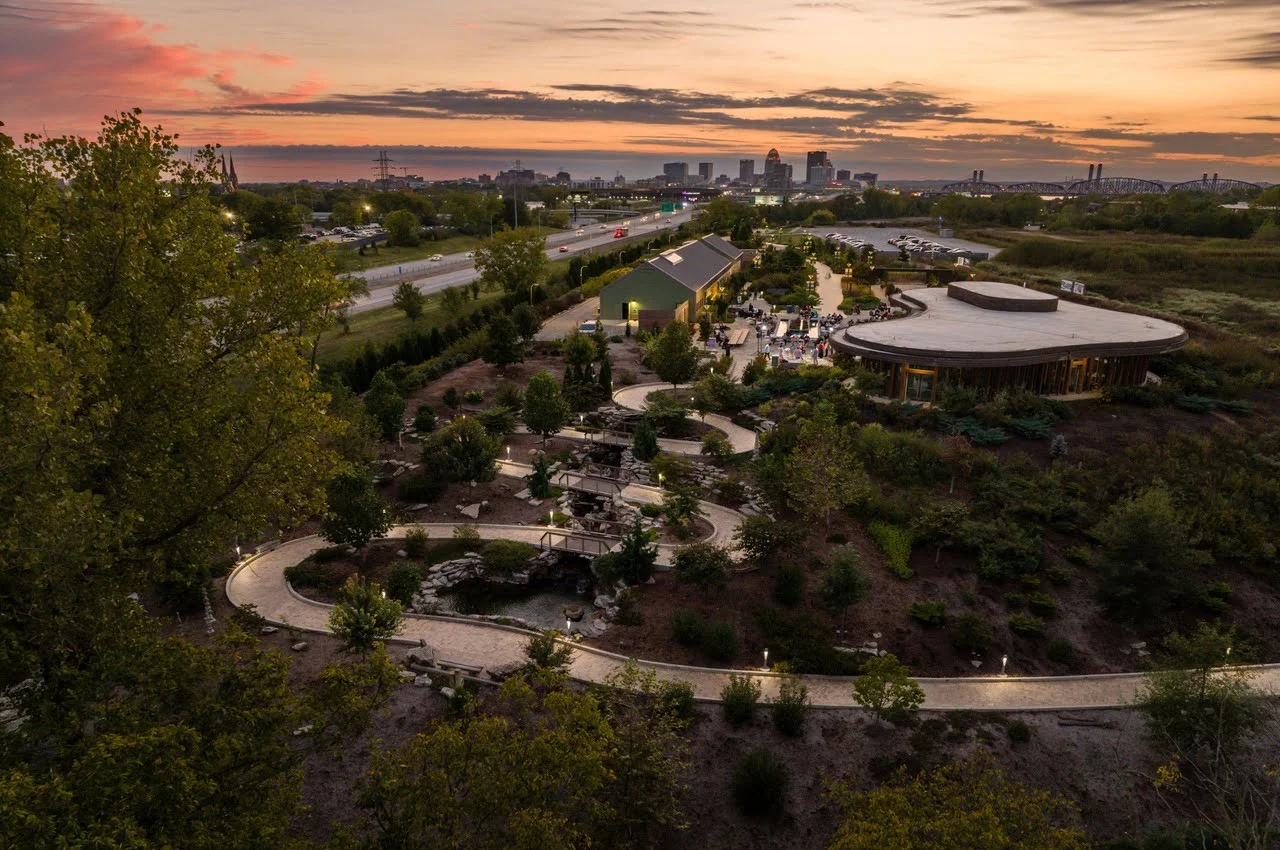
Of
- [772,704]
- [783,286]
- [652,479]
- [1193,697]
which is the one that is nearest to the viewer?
[1193,697]

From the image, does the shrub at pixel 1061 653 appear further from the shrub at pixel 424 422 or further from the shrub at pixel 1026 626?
the shrub at pixel 424 422

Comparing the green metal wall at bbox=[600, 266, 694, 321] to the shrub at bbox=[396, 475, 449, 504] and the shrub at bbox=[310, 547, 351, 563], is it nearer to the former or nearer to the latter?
the shrub at bbox=[396, 475, 449, 504]

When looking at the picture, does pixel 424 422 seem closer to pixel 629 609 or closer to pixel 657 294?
pixel 629 609

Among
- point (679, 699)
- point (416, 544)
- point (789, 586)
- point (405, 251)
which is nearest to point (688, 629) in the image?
point (679, 699)

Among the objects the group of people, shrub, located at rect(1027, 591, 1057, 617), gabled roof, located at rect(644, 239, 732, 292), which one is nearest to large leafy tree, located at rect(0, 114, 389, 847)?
shrub, located at rect(1027, 591, 1057, 617)

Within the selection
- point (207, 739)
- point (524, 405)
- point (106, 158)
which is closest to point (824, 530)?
point (524, 405)

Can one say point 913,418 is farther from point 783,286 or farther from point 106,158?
point 783,286
